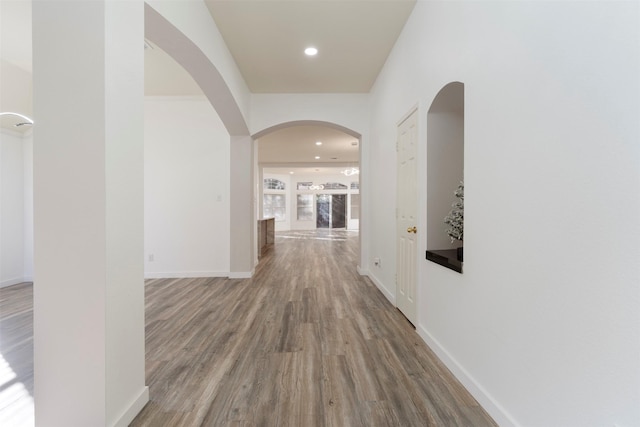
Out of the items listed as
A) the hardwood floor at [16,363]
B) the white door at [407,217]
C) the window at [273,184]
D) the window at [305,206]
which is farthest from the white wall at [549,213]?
the window at [305,206]

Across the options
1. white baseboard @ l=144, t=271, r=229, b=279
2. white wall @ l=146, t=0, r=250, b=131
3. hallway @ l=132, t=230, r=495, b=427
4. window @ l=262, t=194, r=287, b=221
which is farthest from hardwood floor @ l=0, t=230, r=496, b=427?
window @ l=262, t=194, r=287, b=221

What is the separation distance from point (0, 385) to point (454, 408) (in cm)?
285

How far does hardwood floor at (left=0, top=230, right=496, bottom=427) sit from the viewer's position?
63.6 inches

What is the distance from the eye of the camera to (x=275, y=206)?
1544 cm

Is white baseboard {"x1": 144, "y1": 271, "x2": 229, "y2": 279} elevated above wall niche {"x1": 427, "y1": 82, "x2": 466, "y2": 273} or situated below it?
below

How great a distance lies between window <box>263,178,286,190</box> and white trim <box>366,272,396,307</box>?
36.1 feet

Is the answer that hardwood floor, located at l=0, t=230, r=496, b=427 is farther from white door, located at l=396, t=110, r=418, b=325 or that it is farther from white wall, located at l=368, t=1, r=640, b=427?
white wall, located at l=368, t=1, r=640, b=427

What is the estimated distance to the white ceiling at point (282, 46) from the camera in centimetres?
283

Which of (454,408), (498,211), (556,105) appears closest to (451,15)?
(556,105)

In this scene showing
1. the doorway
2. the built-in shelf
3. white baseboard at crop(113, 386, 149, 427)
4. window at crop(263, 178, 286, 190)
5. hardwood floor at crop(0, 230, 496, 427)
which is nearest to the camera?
white baseboard at crop(113, 386, 149, 427)

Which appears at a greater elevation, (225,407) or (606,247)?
(606,247)

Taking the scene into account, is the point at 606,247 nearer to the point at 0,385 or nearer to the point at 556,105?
the point at 556,105

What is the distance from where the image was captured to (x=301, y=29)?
Result: 321 cm

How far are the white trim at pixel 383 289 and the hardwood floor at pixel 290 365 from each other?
98 mm
